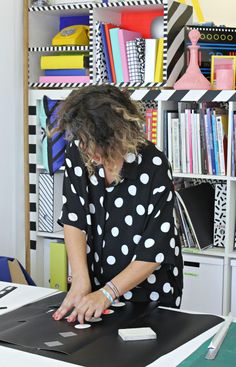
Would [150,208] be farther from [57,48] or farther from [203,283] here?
[57,48]

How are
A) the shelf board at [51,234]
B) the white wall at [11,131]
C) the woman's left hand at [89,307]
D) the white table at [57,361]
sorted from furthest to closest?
1. the shelf board at [51,234]
2. the white wall at [11,131]
3. the woman's left hand at [89,307]
4. the white table at [57,361]

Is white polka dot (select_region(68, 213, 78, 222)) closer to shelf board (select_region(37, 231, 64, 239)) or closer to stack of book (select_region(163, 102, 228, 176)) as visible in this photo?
stack of book (select_region(163, 102, 228, 176))

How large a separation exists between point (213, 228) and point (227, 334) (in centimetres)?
160

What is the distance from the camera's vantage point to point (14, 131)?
3502 mm

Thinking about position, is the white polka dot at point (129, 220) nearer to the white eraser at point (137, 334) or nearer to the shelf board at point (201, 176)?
the white eraser at point (137, 334)

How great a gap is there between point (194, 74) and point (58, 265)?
1.30 meters

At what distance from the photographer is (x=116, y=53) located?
326 cm

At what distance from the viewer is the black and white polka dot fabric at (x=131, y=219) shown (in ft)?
6.37

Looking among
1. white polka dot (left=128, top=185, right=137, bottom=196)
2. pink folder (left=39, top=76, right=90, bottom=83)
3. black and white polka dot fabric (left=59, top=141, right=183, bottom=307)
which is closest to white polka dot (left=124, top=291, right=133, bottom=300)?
black and white polka dot fabric (left=59, top=141, right=183, bottom=307)

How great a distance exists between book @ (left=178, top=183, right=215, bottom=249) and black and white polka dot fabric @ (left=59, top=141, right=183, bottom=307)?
1.09 m

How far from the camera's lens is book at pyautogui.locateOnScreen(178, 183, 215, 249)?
318 centimetres

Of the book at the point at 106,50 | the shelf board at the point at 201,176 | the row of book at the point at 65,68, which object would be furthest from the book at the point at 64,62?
the shelf board at the point at 201,176

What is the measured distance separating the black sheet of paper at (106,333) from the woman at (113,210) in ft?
0.23

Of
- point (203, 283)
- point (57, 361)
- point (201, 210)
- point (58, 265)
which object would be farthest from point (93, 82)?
point (57, 361)
